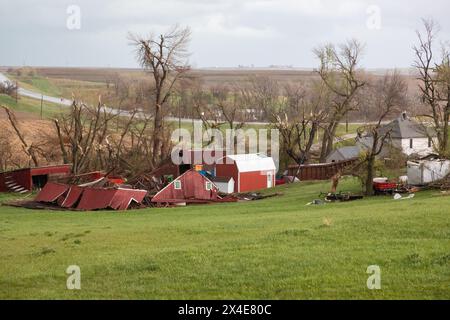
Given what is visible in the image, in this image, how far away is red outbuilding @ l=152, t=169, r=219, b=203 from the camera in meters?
39.0

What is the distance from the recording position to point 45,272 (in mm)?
14812

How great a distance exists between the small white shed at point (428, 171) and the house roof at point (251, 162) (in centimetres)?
1787

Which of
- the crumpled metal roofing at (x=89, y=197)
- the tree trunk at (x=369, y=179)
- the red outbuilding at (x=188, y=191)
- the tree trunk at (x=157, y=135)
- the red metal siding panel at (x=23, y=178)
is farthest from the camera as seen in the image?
the tree trunk at (x=157, y=135)

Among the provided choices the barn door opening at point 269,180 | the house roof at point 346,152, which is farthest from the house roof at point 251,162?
the house roof at point 346,152

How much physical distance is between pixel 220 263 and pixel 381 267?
3.50 meters

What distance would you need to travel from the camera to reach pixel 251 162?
5016cm

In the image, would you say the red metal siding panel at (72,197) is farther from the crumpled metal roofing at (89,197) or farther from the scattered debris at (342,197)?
the scattered debris at (342,197)

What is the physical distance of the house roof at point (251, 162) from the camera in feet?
162

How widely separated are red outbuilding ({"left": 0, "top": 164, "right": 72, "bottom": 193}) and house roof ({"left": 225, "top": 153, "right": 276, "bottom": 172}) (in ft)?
42.1

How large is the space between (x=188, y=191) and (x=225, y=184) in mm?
8286

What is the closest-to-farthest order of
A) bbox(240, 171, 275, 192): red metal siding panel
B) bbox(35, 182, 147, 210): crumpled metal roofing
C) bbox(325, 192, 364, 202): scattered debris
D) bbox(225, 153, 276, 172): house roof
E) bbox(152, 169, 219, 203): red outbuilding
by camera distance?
1. bbox(325, 192, 364, 202): scattered debris
2. bbox(35, 182, 147, 210): crumpled metal roofing
3. bbox(152, 169, 219, 203): red outbuilding
4. bbox(225, 153, 276, 172): house roof
5. bbox(240, 171, 275, 192): red metal siding panel

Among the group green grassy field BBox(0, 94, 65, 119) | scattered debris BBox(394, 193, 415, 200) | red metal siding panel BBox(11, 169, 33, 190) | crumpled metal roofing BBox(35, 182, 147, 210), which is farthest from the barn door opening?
green grassy field BBox(0, 94, 65, 119)

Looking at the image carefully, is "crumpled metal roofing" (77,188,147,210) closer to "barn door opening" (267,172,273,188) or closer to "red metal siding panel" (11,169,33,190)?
"red metal siding panel" (11,169,33,190)
